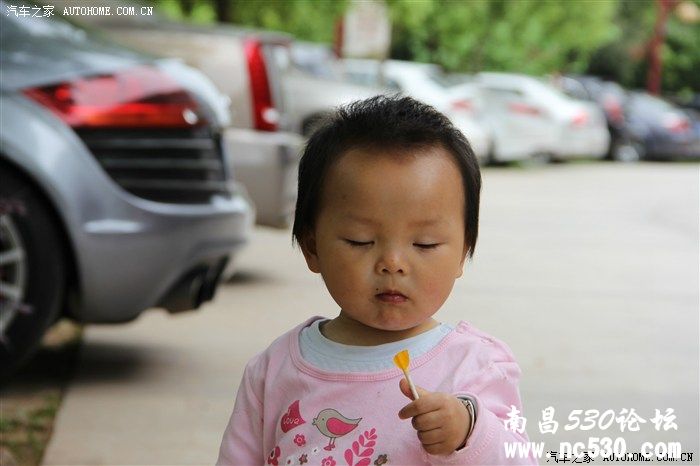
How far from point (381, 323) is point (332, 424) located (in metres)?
0.21

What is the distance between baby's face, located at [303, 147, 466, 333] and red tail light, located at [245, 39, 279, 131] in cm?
589

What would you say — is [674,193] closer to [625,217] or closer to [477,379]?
[625,217]

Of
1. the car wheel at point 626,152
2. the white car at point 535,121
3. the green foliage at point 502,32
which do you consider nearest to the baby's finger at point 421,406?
the white car at point 535,121

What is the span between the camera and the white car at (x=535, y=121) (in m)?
22.4

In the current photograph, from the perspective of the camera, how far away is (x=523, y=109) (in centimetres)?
2272

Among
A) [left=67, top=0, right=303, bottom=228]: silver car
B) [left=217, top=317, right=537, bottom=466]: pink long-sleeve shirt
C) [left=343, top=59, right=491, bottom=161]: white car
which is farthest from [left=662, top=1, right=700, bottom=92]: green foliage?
[left=217, top=317, right=537, bottom=466]: pink long-sleeve shirt

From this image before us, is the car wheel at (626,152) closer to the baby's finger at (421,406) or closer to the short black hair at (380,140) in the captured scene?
the short black hair at (380,140)

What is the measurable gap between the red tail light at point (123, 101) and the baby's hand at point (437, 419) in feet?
10.6

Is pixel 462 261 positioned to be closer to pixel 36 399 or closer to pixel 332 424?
pixel 332 424

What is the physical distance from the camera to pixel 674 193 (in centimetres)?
1873

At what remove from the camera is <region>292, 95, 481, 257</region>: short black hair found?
2.51 m

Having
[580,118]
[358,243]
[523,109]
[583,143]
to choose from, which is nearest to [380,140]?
[358,243]

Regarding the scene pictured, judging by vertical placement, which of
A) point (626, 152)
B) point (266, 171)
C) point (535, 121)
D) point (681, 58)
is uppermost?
point (266, 171)

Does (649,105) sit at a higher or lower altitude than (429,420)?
lower
